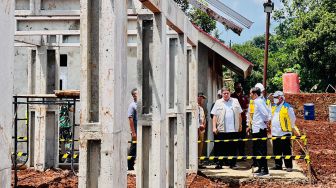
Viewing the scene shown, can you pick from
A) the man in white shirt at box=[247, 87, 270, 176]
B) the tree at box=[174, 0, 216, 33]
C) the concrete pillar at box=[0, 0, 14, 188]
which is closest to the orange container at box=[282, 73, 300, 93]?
the tree at box=[174, 0, 216, 33]

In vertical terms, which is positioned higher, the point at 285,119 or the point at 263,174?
the point at 285,119

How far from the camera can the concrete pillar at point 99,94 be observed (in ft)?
16.0

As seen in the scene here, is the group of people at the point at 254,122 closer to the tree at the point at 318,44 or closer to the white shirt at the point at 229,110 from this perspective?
the white shirt at the point at 229,110

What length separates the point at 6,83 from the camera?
3.25m

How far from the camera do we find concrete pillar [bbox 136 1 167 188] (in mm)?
6844

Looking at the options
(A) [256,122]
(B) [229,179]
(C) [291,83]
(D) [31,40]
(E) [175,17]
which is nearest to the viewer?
(E) [175,17]

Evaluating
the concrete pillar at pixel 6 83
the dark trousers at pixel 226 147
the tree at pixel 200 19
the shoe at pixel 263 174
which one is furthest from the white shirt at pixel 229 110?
the tree at pixel 200 19

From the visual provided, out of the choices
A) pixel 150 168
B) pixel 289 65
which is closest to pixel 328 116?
pixel 289 65

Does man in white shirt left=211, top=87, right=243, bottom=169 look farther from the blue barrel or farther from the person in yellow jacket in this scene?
the blue barrel

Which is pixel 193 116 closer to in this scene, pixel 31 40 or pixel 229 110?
pixel 229 110

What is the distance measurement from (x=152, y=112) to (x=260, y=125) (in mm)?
4619

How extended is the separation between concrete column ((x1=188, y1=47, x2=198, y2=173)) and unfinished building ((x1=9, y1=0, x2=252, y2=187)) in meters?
0.02

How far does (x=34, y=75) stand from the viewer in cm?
1252

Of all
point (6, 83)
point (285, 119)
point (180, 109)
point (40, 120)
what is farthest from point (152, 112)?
point (40, 120)
